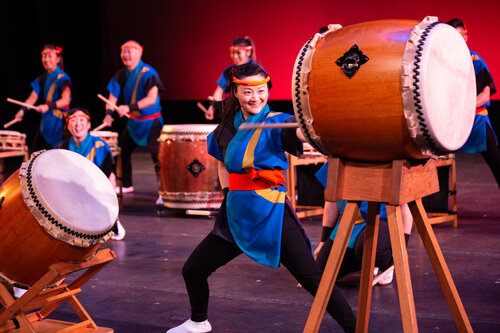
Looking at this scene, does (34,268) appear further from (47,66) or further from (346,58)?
(47,66)

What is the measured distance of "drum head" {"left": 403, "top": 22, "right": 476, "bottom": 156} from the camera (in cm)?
161

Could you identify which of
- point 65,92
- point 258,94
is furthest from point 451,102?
Answer: point 65,92

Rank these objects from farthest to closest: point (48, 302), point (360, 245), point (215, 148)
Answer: point (360, 245) → point (215, 148) → point (48, 302)

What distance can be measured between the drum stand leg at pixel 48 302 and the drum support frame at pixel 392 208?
3.07 feet

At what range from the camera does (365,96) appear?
1671mm

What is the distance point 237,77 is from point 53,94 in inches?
155

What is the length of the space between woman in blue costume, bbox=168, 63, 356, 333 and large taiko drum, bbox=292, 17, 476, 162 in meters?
0.42

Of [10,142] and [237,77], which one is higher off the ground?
[237,77]

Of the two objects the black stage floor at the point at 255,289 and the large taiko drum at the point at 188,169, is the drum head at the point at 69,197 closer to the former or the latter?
the black stage floor at the point at 255,289

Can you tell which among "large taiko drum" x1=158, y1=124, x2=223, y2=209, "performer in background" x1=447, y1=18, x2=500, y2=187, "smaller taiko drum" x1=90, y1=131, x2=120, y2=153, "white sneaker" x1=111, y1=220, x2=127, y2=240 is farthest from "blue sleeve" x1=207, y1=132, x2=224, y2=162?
"smaller taiko drum" x1=90, y1=131, x2=120, y2=153

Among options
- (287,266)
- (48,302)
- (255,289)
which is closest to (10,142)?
(255,289)

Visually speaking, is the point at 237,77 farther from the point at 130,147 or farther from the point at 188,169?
the point at 130,147

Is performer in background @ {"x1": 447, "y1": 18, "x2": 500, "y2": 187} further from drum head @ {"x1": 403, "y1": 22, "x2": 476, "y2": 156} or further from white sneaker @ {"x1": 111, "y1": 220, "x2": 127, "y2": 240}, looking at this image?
drum head @ {"x1": 403, "y1": 22, "x2": 476, "y2": 156}

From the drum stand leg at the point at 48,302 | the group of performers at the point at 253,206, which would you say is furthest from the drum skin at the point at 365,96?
the drum stand leg at the point at 48,302
